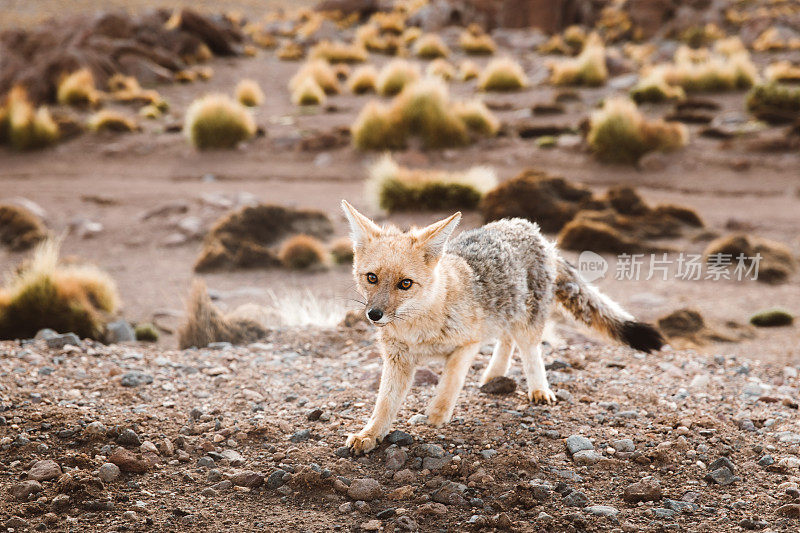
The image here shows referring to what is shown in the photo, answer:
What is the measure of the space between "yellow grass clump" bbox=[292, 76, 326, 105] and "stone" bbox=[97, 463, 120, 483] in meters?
18.4

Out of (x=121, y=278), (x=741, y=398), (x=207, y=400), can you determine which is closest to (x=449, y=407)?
(x=207, y=400)

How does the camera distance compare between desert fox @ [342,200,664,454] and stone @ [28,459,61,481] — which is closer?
stone @ [28,459,61,481]

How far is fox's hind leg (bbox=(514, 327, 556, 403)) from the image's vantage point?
4816 millimetres

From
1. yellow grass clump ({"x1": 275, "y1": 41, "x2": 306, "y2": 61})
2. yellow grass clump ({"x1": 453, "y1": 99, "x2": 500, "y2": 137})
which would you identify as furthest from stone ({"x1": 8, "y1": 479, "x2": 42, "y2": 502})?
yellow grass clump ({"x1": 275, "y1": 41, "x2": 306, "y2": 61})

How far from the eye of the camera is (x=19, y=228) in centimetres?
1203

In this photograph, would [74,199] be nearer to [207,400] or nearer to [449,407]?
[207,400]

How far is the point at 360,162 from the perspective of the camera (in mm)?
16047

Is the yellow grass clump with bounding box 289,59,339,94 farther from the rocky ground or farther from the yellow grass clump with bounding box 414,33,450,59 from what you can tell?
the rocky ground

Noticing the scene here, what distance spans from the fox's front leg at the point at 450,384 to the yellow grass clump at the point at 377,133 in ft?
40.3

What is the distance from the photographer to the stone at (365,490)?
12.5ft

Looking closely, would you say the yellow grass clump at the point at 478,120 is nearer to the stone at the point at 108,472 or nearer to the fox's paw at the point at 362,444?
→ the fox's paw at the point at 362,444

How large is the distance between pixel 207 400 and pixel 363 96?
18462 millimetres

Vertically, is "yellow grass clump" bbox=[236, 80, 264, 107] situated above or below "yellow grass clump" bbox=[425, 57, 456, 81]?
below

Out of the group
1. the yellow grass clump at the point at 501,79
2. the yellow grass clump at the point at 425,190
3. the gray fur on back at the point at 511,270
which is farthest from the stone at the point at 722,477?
the yellow grass clump at the point at 501,79
